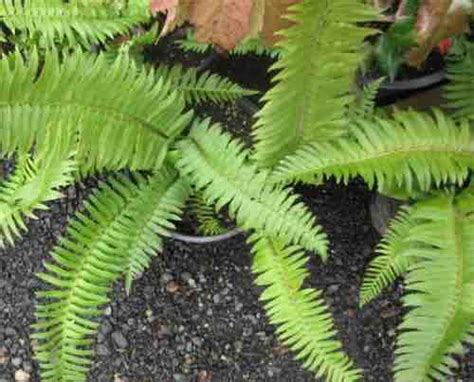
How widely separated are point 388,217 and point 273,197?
Result: 1.63ft

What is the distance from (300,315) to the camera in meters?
2.01

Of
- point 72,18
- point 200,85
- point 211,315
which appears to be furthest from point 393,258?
point 72,18

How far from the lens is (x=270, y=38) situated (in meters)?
1.58

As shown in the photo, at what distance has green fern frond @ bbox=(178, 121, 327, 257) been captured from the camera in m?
2.00

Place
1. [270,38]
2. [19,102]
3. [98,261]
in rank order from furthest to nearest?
1. [98,261]
2. [19,102]
3. [270,38]

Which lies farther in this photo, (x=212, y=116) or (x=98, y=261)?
(x=212, y=116)

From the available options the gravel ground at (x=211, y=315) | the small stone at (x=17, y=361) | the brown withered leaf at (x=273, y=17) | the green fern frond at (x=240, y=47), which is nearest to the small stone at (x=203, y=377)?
the gravel ground at (x=211, y=315)

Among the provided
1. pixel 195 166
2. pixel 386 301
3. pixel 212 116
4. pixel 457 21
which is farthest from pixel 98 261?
pixel 457 21

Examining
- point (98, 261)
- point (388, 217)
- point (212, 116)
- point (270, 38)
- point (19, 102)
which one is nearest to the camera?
point (270, 38)

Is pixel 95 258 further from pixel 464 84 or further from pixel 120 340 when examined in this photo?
pixel 464 84

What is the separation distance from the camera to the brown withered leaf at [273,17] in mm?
1497

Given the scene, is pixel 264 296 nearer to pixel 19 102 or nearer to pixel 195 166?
pixel 195 166

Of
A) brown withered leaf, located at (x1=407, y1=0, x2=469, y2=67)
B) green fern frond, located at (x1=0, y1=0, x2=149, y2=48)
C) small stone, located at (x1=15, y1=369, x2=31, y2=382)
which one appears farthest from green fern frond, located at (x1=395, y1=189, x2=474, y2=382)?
small stone, located at (x1=15, y1=369, x2=31, y2=382)

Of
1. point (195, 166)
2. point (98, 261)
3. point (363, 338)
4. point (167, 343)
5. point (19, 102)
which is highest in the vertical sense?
point (19, 102)
